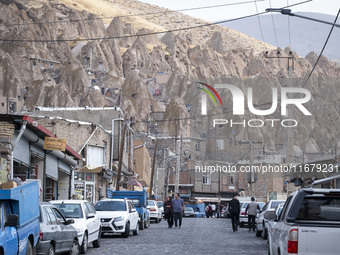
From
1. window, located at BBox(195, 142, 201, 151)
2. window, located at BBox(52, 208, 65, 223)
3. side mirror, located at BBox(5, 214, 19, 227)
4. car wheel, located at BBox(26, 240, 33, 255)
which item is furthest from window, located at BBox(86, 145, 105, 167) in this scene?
window, located at BBox(195, 142, 201, 151)

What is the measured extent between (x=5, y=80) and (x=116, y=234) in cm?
11277

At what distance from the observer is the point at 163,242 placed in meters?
22.7

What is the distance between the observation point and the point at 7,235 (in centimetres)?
1135

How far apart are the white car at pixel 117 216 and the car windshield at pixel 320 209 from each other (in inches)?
596

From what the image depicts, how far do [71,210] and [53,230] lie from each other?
4.43m

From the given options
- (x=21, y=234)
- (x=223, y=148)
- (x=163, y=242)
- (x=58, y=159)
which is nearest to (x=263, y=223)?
(x=163, y=242)

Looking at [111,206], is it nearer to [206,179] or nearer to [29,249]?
[29,249]

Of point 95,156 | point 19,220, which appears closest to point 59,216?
point 19,220

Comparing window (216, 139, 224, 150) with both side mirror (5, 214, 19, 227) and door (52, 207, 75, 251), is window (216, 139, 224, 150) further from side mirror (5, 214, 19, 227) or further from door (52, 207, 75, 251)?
side mirror (5, 214, 19, 227)

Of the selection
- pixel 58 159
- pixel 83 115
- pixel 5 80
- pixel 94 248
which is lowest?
pixel 94 248

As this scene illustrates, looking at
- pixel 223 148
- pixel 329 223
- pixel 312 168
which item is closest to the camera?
pixel 329 223

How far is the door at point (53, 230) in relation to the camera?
14595 millimetres

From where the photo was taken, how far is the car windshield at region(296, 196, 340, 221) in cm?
1009

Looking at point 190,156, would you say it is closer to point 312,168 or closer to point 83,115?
point 83,115
